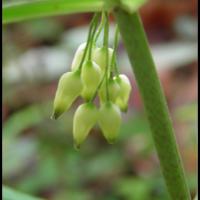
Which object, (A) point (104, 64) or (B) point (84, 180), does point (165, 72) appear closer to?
(B) point (84, 180)

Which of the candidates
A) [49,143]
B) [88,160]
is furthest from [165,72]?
[49,143]

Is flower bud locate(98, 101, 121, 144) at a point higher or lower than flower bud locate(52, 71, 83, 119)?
lower

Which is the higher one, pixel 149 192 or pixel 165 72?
pixel 165 72

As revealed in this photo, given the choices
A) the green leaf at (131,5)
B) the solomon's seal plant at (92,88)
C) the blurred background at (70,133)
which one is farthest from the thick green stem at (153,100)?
the blurred background at (70,133)

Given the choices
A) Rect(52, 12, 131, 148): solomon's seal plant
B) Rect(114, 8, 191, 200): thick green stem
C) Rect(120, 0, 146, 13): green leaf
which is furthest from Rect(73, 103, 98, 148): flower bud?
Rect(120, 0, 146, 13): green leaf

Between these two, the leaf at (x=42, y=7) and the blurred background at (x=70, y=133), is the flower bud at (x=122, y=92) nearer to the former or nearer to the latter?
the leaf at (x=42, y=7)

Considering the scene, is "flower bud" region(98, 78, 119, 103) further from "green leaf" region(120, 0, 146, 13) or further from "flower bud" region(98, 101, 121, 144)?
"green leaf" region(120, 0, 146, 13)

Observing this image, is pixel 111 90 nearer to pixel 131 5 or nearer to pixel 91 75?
pixel 91 75
